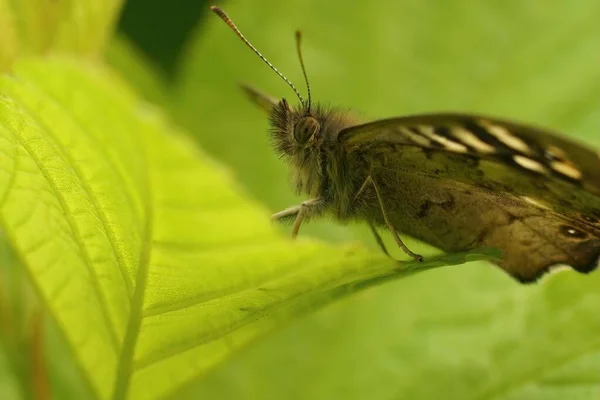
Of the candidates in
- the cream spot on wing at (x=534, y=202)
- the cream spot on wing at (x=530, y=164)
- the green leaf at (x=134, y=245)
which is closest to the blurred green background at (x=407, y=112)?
the cream spot on wing at (x=534, y=202)

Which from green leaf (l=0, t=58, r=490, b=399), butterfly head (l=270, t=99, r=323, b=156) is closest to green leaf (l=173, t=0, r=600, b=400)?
butterfly head (l=270, t=99, r=323, b=156)

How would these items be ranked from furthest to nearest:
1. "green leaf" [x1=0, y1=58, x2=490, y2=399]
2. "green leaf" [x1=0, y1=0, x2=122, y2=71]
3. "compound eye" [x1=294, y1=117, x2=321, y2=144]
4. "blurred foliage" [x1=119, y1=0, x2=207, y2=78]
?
"blurred foliage" [x1=119, y1=0, x2=207, y2=78], "compound eye" [x1=294, y1=117, x2=321, y2=144], "green leaf" [x1=0, y1=0, x2=122, y2=71], "green leaf" [x1=0, y1=58, x2=490, y2=399]

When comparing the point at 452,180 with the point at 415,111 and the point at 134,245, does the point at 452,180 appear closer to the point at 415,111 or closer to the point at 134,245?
the point at 415,111

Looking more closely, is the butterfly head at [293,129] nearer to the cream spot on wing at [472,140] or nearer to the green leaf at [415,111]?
the green leaf at [415,111]

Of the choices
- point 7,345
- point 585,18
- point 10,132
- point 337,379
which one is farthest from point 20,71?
point 585,18

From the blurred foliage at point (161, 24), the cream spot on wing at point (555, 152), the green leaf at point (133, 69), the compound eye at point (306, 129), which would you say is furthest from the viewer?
the blurred foliage at point (161, 24)

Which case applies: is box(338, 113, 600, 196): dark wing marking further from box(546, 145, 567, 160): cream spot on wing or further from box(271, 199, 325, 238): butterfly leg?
box(271, 199, 325, 238): butterfly leg
